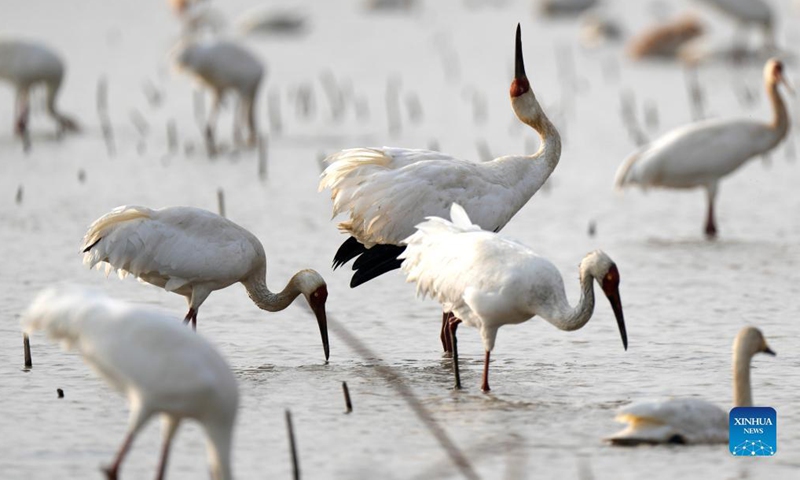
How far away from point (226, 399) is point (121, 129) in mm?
13494

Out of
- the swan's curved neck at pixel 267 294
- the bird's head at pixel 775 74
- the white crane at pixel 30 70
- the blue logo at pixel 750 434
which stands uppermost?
the white crane at pixel 30 70

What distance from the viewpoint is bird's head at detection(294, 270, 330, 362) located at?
27.0ft

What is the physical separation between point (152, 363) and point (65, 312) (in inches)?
16.0

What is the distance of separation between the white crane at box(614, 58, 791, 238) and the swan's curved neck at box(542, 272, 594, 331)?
549 centimetres

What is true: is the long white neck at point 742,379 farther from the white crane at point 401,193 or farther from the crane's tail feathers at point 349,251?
the crane's tail feathers at point 349,251

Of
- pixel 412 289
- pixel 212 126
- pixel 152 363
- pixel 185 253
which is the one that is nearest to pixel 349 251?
pixel 185 253

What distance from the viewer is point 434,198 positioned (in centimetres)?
860

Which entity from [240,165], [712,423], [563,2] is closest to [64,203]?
[240,165]

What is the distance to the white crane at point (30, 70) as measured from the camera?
18078 millimetres

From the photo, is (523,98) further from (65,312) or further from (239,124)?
(239,124)

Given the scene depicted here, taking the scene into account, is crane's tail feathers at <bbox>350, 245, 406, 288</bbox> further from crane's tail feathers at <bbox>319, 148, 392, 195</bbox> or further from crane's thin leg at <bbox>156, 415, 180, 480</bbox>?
crane's thin leg at <bbox>156, 415, 180, 480</bbox>

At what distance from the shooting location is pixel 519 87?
30.7 feet

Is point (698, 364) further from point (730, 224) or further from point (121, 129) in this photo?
point (121, 129)

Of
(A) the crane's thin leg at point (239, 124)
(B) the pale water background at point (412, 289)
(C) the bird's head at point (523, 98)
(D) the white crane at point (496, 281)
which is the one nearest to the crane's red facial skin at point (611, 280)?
(D) the white crane at point (496, 281)
